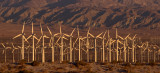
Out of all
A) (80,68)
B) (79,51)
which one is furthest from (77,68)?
(79,51)

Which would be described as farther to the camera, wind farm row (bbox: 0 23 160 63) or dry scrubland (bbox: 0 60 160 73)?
wind farm row (bbox: 0 23 160 63)

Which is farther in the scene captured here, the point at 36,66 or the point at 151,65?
the point at 151,65

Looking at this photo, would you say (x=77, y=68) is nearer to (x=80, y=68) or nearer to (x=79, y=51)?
(x=80, y=68)

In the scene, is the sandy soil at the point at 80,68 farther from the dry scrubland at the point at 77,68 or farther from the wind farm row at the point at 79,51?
the wind farm row at the point at 79,51

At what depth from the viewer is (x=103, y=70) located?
39031 millimetres

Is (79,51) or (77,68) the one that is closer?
(77,68)

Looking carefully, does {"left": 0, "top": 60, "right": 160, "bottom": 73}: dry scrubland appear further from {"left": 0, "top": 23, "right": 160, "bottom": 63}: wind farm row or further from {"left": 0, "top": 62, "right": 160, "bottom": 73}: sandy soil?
{"left": 0, "top": 23, "right": 160, "bottom": 63}: wind farm row

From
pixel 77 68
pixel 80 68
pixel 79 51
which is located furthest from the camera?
pixel 79 51

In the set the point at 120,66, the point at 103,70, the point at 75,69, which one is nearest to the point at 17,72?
the point at 75,69

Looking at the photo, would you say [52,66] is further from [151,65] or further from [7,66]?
[151,65]

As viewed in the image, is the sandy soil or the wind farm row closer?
the sandy soil

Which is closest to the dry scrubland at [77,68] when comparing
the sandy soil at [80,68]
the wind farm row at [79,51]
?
the sandy soil at [80,68]

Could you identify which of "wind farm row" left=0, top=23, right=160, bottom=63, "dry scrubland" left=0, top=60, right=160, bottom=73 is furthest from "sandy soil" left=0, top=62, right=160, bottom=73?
"wind farm row" left=0, top=23, right=160, bottom=63

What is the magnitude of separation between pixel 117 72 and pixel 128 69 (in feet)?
5.27
